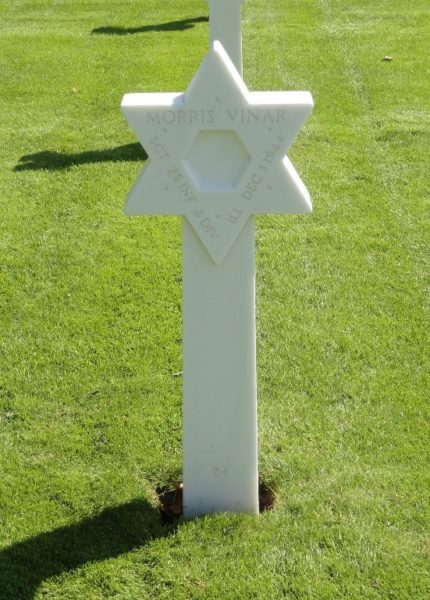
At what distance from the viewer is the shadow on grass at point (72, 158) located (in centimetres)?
774

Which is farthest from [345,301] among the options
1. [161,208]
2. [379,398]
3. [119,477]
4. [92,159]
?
[92,159]

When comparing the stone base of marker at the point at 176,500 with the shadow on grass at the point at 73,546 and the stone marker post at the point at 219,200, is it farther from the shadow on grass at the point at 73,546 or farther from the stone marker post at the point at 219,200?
the stone marker post at the point at 219,200

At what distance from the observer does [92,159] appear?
784 centimetres

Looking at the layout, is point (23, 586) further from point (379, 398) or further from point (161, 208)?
point (379, 398)

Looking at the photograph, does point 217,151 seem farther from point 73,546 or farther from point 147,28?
point 147,28

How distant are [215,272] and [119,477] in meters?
1.32

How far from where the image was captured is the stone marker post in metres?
2.99

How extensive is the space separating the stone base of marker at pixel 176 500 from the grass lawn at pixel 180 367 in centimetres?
5

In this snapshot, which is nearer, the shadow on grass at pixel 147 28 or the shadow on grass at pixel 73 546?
the shadow on grass at pixel 73 546

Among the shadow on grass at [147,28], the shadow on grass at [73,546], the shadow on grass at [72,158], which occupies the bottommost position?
the shadow on grass at [147,28]

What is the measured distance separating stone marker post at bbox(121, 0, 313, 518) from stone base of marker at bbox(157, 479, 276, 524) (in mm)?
329

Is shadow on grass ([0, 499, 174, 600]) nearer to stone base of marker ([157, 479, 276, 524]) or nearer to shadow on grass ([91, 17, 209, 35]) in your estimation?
stone base of marker ([157, 479, 276, 524])

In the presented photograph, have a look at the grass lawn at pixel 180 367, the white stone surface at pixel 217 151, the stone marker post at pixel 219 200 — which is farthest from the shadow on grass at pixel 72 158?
the white stone surface at pixel 217 151

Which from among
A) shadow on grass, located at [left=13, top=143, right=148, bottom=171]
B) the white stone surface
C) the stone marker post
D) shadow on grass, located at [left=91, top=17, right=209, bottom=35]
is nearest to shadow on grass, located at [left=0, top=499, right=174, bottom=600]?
the stone marker post
